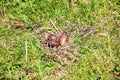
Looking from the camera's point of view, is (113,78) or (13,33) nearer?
(113,78)

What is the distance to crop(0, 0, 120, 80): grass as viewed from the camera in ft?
7.90

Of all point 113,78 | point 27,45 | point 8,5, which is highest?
point 8,5

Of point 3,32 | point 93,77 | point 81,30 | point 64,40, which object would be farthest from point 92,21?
point 3,32

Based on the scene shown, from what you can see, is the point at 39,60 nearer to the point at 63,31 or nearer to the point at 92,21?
the point at 63,31

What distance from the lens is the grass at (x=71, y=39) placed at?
2408 mm

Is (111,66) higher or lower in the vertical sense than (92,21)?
lower

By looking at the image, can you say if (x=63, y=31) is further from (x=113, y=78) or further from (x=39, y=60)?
(x=113, y=78)

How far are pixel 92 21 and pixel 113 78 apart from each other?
0.60 m

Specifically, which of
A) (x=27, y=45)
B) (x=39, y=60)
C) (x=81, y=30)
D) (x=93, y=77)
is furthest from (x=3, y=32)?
(x=93, y=77)

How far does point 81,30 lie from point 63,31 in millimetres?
155

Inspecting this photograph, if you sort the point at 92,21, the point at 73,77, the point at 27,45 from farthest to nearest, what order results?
the point at 92,21
the point at 27,45
the point at 73,77

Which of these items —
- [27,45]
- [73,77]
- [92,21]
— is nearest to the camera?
[73,77]

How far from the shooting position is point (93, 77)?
2.37 m

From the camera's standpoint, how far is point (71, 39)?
2.61 metres
